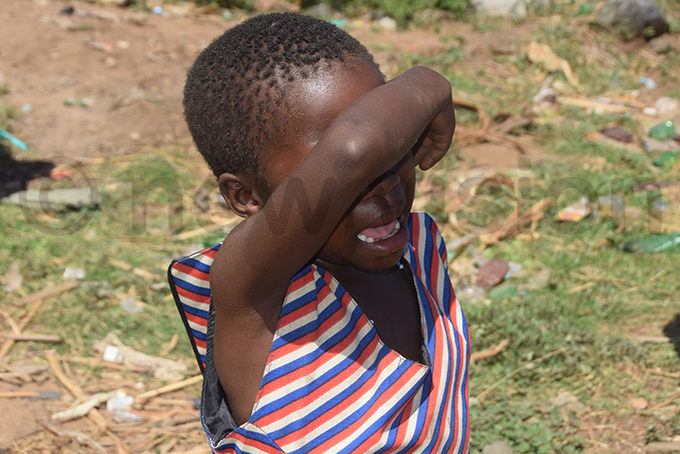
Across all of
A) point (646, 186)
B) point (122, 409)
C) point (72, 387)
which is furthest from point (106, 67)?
point (646, 186)

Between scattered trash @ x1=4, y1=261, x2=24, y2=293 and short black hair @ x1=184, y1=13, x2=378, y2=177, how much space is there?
9.58 feet

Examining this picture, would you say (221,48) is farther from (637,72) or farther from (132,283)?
(637,72)

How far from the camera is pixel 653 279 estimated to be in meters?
3.63

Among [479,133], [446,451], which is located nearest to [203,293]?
[446,451]

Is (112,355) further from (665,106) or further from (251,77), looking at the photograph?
(665,106)

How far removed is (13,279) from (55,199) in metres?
1.24

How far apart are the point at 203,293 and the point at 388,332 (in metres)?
0.44

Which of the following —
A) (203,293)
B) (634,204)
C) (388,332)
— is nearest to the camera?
(203,293)

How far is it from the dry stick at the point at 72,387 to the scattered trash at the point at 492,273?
233 centimetres

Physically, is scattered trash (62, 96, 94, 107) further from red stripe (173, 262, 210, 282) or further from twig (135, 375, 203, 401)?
red stripe (173, 262, 210, 282)

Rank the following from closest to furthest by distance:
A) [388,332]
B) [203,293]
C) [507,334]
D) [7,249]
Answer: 1. [203,293]
2. [388,332]
3. [507,334]
4. [7,249]

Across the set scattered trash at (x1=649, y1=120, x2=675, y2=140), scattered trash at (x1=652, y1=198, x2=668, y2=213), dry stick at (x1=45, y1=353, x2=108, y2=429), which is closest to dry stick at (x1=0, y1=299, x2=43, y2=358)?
dry stick at (x1=45, y1=353, x2=108, y2=429)

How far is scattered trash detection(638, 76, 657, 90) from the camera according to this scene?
7109 mm

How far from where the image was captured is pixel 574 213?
439cm
